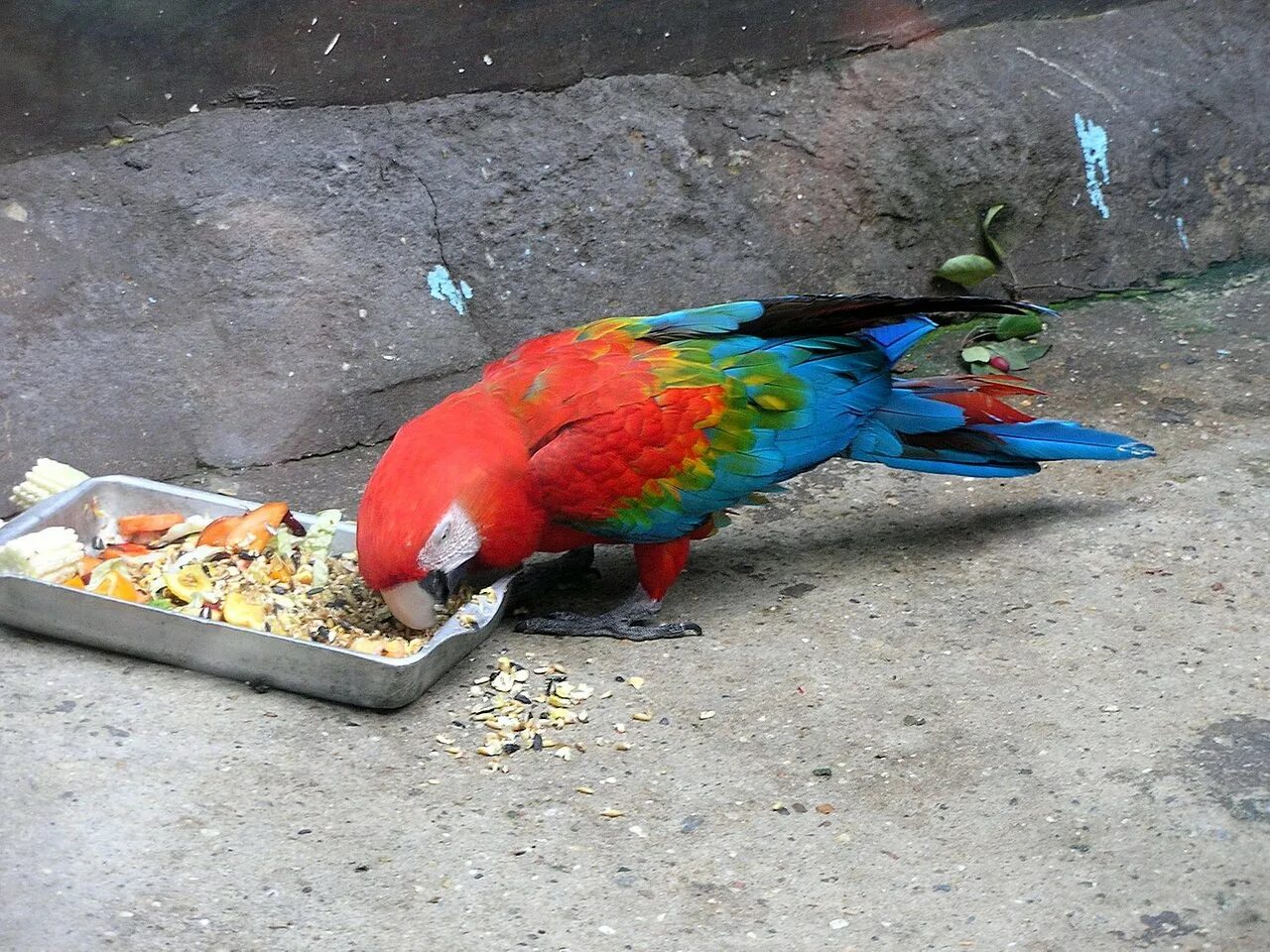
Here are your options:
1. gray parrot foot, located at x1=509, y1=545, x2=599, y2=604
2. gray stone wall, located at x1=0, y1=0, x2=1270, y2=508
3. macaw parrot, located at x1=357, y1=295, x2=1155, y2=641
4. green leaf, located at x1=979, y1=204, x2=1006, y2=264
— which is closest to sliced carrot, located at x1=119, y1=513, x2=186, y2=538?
gray stone wall, located at x1=0, y1=0, x2=1270, y2=508

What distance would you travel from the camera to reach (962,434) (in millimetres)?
2893

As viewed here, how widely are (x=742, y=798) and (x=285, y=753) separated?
2.58 ft

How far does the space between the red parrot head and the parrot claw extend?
252 millimetres

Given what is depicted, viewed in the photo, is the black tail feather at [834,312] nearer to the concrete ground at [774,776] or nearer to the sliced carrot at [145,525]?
the concrete ground at [774,776]

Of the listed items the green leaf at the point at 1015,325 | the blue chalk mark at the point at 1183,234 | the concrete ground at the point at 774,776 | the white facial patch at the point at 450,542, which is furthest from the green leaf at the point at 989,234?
the white facial patch at the point at 450,542

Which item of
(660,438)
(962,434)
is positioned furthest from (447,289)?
(962,434)

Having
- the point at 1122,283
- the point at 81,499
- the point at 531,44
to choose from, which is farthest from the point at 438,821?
the point at 1122,283

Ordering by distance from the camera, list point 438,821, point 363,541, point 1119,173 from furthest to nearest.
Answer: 1. point 1119,173
2. point 363,541
3. point 438,821

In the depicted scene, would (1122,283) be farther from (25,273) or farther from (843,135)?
(25,273)

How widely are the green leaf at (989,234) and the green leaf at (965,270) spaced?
5 centimetres

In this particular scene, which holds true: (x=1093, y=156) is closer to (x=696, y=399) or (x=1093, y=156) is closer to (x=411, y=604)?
(x=696, y=399)

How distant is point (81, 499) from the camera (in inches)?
110

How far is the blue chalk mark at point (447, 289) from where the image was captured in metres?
3.51

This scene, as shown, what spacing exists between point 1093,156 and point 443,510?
272 cm
